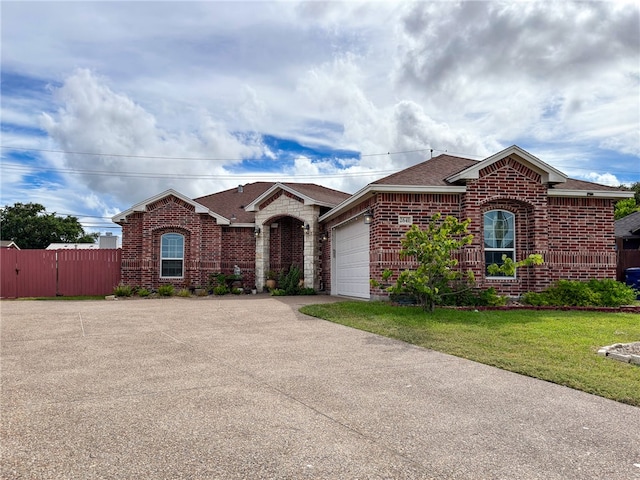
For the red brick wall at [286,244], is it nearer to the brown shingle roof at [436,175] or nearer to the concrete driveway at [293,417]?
the brown shingle roof at [436,175]

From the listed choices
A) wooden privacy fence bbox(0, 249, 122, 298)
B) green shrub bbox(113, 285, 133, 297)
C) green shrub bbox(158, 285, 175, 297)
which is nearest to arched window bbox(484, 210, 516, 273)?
green shrub bbox(158, 285, 175, 297)

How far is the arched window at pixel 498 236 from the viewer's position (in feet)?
46.4

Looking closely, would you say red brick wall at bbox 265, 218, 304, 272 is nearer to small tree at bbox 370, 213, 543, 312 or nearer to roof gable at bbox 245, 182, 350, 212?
roof gable at bbox 245, 182, 350, 212

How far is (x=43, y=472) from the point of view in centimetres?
318

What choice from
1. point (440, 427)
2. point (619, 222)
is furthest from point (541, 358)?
point (619, 222)

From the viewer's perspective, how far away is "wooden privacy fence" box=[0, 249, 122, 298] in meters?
20.3

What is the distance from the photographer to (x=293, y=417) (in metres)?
4.25

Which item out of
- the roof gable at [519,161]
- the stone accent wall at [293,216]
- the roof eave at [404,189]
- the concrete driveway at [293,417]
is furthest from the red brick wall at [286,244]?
the concrete driveway at [293,417]

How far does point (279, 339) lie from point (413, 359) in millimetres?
2479

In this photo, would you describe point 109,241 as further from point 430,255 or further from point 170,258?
point 430,255

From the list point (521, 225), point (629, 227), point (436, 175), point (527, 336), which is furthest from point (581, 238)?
point (629, 227)

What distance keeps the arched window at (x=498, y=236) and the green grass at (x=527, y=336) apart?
2.57 m

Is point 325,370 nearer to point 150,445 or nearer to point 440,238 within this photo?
point 150,445

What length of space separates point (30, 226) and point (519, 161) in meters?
53.5
